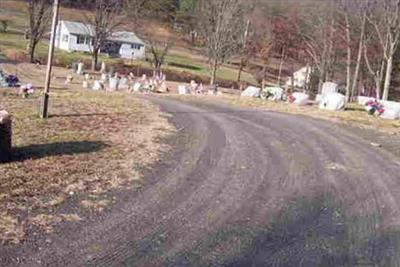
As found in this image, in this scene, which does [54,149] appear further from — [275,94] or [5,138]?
[275,94]

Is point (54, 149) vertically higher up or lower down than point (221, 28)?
lower down

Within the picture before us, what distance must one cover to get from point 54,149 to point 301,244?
574 centimetres

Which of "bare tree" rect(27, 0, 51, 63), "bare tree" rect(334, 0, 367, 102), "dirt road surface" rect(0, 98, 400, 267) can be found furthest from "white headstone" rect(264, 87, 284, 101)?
"bare tree" rect(27, 0, 51, 63)

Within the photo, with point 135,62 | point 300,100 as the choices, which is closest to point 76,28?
point 135,62

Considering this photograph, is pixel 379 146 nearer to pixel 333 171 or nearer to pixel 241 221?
pixel 333 171

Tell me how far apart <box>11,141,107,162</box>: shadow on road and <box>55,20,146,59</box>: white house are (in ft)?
226

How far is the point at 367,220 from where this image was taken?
30.6 feet

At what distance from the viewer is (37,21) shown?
59.6 meters

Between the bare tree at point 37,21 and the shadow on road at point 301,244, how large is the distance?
51.9m

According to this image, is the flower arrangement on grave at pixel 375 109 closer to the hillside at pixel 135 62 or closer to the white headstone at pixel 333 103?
the white headstone at pixel 333 103

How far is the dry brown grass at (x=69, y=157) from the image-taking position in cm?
836

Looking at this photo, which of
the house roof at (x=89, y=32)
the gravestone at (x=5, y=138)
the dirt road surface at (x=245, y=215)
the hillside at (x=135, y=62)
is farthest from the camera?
the house roof at (x=89, y=32)

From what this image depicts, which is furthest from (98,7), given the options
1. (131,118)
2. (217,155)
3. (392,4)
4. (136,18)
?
(217,155)

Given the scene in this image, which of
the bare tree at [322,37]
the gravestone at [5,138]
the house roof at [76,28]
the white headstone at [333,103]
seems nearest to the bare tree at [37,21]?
the house roof at [76,28]
